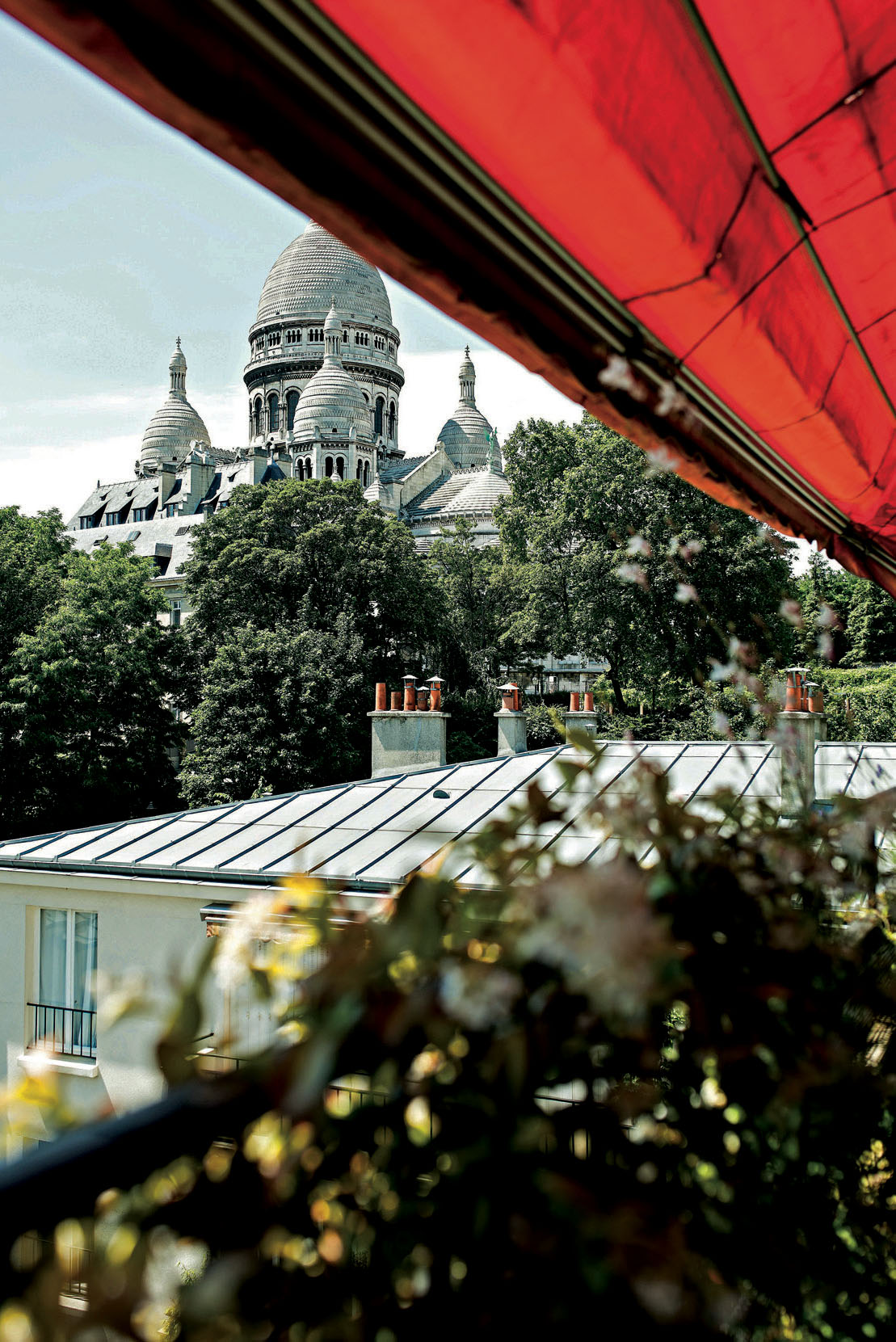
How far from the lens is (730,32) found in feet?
5.64

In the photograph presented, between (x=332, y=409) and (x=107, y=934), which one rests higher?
(x=332, y=409)

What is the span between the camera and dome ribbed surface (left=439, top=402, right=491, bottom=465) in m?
88.2

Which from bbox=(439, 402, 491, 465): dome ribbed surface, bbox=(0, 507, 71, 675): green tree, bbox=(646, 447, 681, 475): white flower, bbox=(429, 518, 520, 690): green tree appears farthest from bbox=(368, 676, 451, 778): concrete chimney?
bbox=(439, 402, 491, 465): dome ribbed surface

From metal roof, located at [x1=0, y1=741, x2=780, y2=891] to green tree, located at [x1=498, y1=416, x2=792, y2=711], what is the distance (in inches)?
610

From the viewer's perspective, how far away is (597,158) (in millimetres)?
1781

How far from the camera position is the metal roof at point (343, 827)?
9.30m

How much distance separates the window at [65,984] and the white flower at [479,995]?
996cm

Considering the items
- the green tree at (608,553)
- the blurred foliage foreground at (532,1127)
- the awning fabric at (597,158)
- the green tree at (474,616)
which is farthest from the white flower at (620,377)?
the green tree at (474,616)

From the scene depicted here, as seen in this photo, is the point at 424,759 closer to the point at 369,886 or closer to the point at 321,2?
the point at 369,886

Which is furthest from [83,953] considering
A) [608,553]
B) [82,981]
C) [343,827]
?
[608,553]

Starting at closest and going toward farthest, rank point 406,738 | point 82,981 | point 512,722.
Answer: point 82,981 → point 406,738 → point 512,722

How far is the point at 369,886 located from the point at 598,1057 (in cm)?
773

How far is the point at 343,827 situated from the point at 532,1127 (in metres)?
9.61

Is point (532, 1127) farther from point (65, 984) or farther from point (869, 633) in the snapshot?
point (869, 633)
